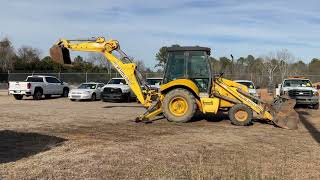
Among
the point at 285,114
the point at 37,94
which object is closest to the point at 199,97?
the point at 285,114

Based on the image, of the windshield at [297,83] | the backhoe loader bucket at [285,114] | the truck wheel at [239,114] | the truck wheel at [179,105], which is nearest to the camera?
the backhoe loader bucket at [285,114]

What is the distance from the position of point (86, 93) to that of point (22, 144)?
19560 mm

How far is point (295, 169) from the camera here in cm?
871

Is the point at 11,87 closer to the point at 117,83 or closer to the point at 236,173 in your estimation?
the point at 117,83

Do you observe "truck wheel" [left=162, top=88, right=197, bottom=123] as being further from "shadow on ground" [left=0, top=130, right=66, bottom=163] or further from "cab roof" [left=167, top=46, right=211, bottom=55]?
"shadow on ground" [left=0, top=130, right=66, bottom=163]

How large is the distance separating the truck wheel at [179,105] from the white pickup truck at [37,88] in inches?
688

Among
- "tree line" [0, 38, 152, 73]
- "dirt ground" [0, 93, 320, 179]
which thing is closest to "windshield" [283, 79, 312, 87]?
"dirt ground" [0, 93, 320, 179]

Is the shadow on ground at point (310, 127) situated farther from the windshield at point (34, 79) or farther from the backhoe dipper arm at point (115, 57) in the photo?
the windshield at point (34, 79)

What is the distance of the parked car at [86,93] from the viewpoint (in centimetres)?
3056

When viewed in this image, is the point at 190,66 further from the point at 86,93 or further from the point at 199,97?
the point at 86,93

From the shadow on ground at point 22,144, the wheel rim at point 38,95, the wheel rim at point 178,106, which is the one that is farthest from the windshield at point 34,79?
the shadow on ground at point 22,144

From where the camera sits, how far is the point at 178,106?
16.4 m

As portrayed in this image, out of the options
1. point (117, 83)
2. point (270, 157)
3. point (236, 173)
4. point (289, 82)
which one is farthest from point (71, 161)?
point (117, 83)

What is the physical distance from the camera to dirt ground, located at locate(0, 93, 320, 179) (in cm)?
822
